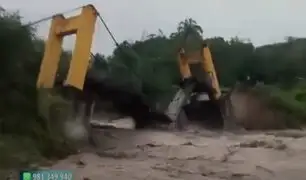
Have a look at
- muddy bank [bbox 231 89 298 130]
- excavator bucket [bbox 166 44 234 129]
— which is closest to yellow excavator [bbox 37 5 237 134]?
excavator bucket [bbox 166 44 234 129]

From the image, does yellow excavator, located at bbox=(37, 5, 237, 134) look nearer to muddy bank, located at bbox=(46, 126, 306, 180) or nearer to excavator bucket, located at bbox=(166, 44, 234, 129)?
excavator bucket, located at bbox=(166, 44, 234, 129)

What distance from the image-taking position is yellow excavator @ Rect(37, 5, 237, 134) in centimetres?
1291

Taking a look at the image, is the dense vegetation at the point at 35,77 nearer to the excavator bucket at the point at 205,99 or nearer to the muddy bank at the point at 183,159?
the excavator bucket at the point at 205,99

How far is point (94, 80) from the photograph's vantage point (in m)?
15.2

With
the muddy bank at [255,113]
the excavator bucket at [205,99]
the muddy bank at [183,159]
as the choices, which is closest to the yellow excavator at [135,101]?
the excavator bucket at [205,99]

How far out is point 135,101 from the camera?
1888 cm

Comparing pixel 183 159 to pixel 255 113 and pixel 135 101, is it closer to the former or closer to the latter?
pixel 135 101

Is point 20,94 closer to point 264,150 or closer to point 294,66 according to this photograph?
point 264,150

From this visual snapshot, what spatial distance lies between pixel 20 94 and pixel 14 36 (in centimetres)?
118

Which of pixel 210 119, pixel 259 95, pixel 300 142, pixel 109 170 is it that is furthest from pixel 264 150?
pixel 259 95

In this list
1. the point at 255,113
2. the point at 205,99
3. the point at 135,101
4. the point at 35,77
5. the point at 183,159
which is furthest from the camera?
the point at 255,113

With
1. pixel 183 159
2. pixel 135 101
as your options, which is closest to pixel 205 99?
pixel 135 101

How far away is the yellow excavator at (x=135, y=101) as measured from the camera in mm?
12914

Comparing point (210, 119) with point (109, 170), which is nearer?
point (109, 170)
